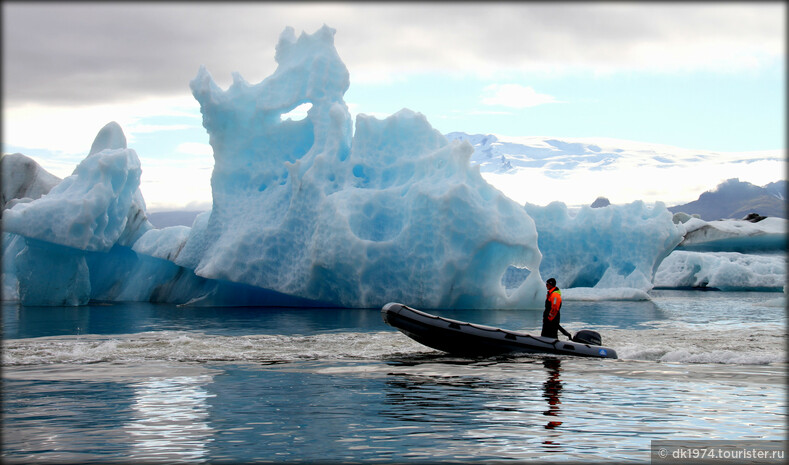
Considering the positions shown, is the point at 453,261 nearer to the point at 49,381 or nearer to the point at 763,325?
the point at 763,325

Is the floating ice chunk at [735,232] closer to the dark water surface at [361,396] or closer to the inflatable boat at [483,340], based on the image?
the dark water surface at [361,396]

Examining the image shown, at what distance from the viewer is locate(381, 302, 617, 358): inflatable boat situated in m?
13.2

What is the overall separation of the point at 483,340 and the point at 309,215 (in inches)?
485

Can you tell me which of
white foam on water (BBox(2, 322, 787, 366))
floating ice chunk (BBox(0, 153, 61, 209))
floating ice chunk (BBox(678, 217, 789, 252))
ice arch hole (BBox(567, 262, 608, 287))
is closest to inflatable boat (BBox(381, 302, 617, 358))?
white foam on water (BBox(2, 322, 787, 366))

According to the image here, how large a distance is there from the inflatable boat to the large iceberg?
9.47 m

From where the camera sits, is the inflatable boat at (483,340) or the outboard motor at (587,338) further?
the outboard motor at (587,338)

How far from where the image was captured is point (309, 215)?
80.7 ft

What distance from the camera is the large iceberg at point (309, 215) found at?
76.6 ft

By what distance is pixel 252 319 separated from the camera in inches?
847

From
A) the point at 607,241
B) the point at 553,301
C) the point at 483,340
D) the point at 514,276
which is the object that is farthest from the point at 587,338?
the point at 514,276

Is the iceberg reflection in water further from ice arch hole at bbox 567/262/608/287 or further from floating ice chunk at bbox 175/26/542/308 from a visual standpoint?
ice arch hole at bbox 567/262/608/287

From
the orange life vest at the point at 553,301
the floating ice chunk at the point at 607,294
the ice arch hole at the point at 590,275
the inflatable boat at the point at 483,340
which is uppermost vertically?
the ice arch hole at the point at 590,275

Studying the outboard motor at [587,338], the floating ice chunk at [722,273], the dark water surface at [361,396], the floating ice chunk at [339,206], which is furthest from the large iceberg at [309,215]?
the floating ice chunk at [722,273]

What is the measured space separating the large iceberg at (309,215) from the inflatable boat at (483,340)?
9474 millimetres
